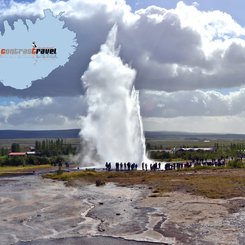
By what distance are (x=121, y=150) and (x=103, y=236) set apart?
45351mm

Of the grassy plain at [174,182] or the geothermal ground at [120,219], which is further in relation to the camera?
the grassy plain at [174,182]

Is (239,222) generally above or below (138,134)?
below

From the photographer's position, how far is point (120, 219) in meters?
21.7

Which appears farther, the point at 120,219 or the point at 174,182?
the point at 174,182

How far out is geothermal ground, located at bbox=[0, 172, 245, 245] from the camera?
57.8 feet

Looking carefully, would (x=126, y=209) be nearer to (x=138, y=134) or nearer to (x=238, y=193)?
(x=238, y=193)

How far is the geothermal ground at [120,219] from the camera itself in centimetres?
1761

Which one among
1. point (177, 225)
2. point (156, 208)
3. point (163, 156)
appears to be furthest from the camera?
point (163, 156)

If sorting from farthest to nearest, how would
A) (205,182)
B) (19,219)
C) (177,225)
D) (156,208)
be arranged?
1. (205,182)
2. (156,208)
3. (19,219)
4. (177,225)

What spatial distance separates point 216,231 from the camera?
59.7ft

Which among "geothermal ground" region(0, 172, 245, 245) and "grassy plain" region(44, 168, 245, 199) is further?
"grassy plain" region(44, 168, 245, 199)

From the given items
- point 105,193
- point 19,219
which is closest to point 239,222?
point 19,219

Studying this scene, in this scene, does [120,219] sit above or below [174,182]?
below

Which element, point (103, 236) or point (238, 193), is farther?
point (238, 193)
